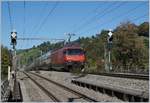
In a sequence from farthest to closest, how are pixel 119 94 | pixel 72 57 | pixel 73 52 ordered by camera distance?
pixel 73 52 < pixel 72 57 < pixel 119 94

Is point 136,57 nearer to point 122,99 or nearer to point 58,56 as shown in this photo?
point 58,56

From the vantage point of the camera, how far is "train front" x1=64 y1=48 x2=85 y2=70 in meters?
48.1

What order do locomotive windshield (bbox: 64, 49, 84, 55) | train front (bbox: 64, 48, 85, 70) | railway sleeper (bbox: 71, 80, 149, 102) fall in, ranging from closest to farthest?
railway sleeper (bbox: 71, 80, 149, 102)
train front (bbox: 64, 48, 85, 70)
locomotive windshield (bbox: 64, 49, 84, 55)

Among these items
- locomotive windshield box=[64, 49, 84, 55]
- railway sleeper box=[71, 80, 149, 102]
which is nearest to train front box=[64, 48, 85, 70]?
locomotive windshield box=[64, 49, 84, 55]

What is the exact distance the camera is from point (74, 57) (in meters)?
48.4

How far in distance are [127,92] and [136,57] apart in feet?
163

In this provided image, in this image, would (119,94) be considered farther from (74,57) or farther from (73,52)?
(73,52)

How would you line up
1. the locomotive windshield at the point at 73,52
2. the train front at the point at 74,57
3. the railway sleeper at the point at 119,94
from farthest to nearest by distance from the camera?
1. the locomotive windshield at the point at 73,52
2. the train front at the point at 74,57
3. the railway sleeper at the point at 119,94

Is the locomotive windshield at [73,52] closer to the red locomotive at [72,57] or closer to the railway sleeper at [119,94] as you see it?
the red locomotive at [72,57]

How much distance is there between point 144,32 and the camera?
424 feet

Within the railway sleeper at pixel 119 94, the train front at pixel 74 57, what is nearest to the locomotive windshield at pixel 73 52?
the train front at pixel 74 57

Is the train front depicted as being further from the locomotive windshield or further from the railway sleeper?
the railway sleeper

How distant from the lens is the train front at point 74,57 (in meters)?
48.1

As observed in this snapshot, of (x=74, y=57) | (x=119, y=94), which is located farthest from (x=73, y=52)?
(x=119, y=94)
